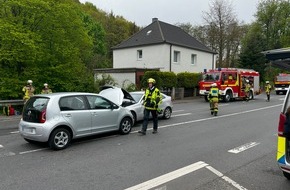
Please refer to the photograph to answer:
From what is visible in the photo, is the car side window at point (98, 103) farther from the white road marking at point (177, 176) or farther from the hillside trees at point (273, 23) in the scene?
the hillside trees at point (273, 23)

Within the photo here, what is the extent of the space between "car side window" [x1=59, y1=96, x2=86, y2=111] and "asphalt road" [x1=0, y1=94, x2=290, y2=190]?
1.06 m

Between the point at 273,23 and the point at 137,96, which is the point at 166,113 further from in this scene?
the point at 273,23

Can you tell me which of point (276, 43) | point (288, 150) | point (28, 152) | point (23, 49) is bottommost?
point (28, 152)

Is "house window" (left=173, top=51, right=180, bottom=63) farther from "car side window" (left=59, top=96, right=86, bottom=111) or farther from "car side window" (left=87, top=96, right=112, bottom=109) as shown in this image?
"car side window" (left=59, top=96, right=86, bottom=111)

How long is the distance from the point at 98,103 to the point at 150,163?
124 inches

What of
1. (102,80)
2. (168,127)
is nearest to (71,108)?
(168,127)

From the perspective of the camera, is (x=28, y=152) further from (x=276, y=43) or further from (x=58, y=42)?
(x=276, y=43)

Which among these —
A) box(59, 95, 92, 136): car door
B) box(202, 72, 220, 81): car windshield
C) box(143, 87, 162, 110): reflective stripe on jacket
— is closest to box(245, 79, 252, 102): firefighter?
box(202, 72, 220, 81): car windshield

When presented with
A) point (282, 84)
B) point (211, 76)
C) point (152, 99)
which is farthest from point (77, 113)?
point (282, 84)

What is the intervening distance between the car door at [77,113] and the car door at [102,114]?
19 cm

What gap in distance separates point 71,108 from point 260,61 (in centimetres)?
4278

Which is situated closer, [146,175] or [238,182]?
[238,182]

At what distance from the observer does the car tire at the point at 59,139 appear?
7283 mm

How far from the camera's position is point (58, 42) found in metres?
16.9
